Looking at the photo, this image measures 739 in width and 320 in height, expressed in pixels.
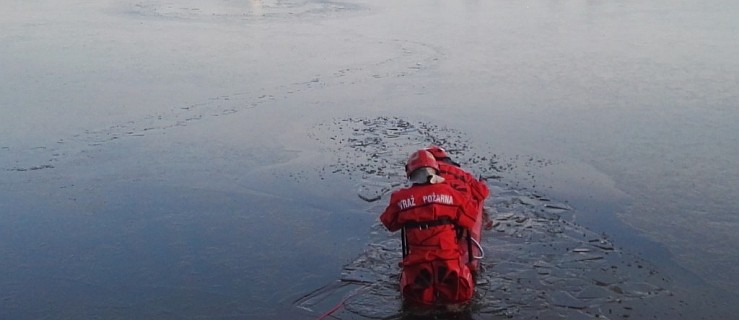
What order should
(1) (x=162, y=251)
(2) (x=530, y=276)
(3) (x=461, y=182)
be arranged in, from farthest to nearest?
(1) (x=162, y=251) → (2) (x=530, y=276) → (3) (x=461, y=182)

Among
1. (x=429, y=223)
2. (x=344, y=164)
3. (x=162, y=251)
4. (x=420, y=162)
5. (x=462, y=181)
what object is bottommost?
(x=162, y=251)

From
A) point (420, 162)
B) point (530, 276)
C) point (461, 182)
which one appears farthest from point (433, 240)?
point (530, 276)

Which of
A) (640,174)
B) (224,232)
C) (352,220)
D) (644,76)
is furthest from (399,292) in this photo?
(644,76)

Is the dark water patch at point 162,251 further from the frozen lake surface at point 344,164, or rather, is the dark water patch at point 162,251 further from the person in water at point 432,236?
the person in water at point 432,236

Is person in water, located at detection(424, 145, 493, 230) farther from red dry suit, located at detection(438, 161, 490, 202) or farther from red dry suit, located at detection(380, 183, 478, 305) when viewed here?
red dry suit, located at detection(380, 183, 478, 305)

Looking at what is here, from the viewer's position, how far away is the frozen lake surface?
17.4 ft

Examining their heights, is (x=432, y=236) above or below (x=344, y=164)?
above

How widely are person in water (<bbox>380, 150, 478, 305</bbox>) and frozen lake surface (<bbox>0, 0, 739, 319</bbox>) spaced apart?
27cm

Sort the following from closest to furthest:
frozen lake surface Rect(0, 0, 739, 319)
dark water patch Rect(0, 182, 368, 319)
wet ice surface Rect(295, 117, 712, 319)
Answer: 1. wet ice surface Rect(295, 117, 712, 319)
2. dark water patch Rect(0, 182, 368, 319)
3. frozen lake surface Rect(0, 0, 739, 319)

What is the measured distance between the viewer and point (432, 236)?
475cm

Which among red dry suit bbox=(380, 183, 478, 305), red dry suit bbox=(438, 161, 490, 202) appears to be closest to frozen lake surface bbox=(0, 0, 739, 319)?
red dry suit bbox=(380, 183, 478, 305)

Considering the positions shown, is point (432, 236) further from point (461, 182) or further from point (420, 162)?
point (461, 182)

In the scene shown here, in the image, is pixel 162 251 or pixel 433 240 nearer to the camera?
pixel 433 240

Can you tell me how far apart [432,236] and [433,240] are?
26mm
